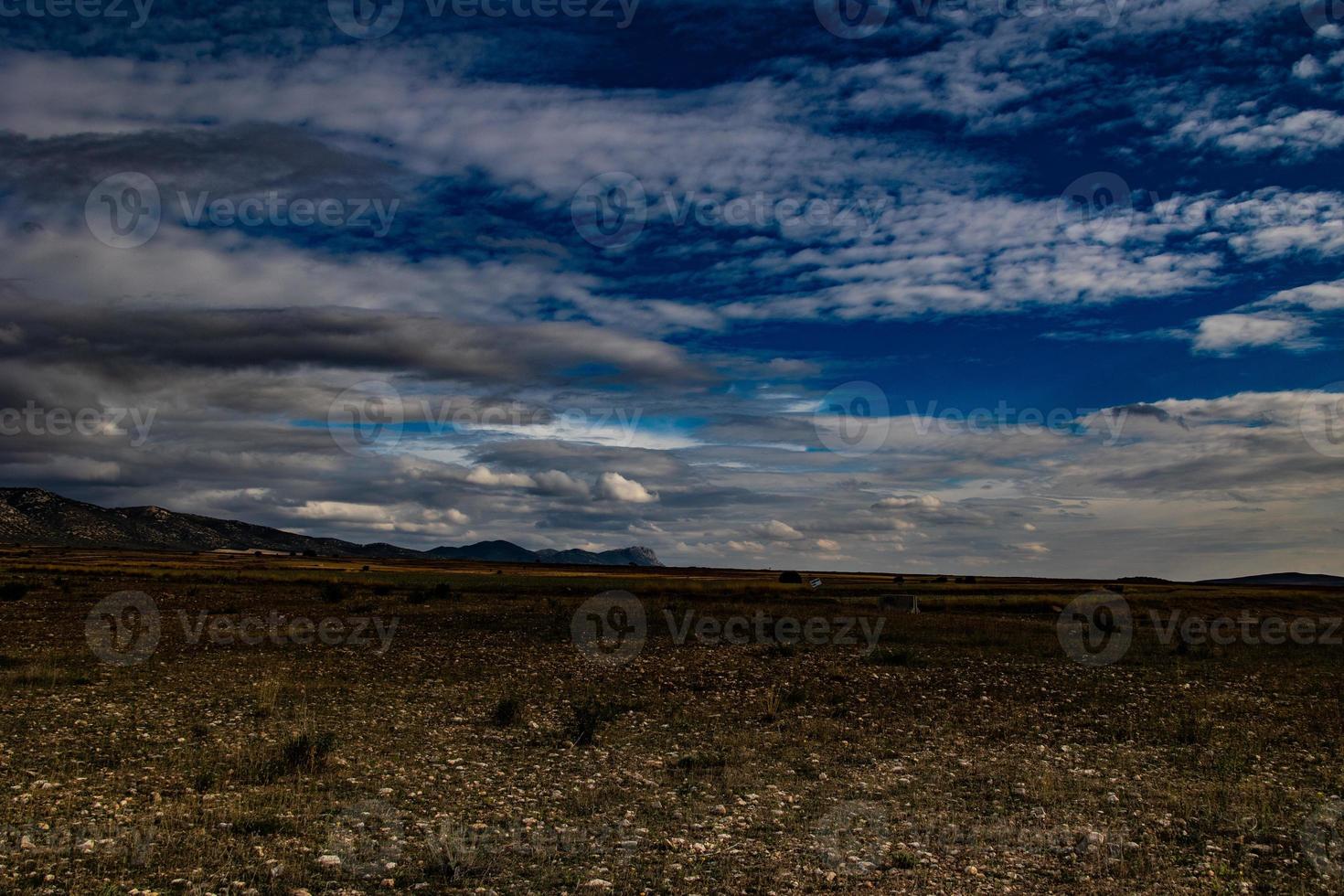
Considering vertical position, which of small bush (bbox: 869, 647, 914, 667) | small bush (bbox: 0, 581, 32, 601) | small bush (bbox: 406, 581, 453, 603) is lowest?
small bush (bbox: 0, 581, 32, 601)

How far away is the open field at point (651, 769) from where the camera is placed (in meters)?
9.73

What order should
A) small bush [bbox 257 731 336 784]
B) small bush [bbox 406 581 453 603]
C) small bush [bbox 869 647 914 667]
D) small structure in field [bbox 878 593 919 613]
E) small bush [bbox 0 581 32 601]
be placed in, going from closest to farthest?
small bush [bbox 257 731 336 784]
small bush [bbox 869 647 914 667]
small bush [bbox 0 581 32 601]
small bush [bbox 406 581 453 603]
small structure in field [bbox 878 593 919 613]

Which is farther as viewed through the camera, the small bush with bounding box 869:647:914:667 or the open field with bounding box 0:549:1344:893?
the small bush with bounding box 869:647:914:667

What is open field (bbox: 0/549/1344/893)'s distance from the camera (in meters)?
9.73

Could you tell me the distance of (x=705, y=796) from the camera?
42.4 ft

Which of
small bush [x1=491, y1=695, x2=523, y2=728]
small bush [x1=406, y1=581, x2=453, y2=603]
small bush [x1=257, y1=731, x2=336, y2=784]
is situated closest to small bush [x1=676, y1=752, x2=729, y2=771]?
small bush [x1=491, y1=695, x2=523, y2=728]

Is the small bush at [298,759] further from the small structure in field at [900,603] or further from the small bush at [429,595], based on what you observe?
the small structure in field at [900,603]

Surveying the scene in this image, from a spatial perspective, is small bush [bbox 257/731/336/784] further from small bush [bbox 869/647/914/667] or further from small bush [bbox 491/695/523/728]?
small bush [bbox 869/647/914/667]

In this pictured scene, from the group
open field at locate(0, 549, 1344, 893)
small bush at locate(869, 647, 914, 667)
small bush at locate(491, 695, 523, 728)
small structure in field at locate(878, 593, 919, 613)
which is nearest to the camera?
open field at locate(0, 549, 1344, 893)

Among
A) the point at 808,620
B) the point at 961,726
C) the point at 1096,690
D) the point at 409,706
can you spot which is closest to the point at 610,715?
the point at 409,706

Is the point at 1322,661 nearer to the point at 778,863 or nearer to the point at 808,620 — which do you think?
the point at 808,620

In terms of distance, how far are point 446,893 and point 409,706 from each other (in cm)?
1110

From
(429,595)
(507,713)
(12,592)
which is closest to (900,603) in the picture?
(429,595)

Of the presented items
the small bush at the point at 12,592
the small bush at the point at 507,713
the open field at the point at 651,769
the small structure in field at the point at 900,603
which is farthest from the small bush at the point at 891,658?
the small bush at the point at 12,592
